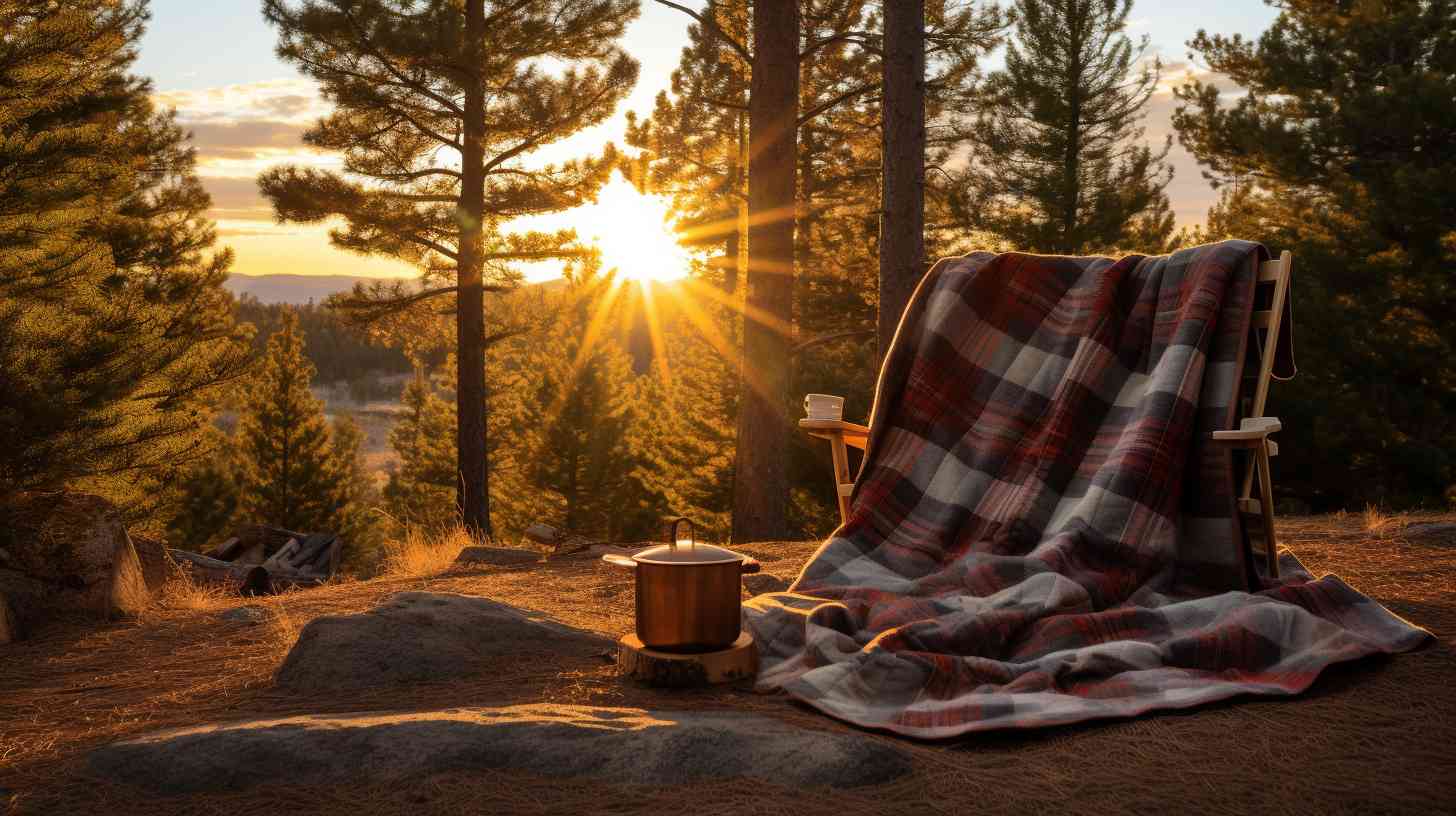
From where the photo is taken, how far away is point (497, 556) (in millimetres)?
5965

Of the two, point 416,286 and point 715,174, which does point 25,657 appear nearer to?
point 416,286

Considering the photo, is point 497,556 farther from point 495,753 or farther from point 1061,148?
point 1061,148

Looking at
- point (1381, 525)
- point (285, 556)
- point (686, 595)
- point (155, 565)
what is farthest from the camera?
point (285, 556)

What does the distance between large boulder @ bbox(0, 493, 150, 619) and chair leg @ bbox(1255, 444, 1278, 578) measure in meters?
4.40

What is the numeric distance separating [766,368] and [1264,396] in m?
4.54

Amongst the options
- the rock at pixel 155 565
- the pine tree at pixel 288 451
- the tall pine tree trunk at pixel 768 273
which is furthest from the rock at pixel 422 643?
the pine tree at pixel 288 451

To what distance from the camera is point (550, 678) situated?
2.83m

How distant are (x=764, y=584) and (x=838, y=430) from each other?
72cm

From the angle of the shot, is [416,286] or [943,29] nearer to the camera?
[943,29]

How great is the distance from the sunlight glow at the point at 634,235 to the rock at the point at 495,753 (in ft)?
33.5

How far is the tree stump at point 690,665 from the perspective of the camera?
2686 millimetres

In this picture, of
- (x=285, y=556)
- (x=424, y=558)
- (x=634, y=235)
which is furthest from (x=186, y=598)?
(x=634, y=235)

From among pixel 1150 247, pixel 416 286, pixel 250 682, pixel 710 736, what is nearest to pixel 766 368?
pixel 250 682

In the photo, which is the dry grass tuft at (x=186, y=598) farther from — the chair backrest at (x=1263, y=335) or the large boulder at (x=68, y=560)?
the chair backrest at (x=1263, y=335)
